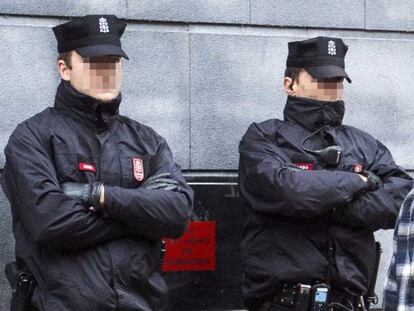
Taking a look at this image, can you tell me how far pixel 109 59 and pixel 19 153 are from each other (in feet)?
2.22

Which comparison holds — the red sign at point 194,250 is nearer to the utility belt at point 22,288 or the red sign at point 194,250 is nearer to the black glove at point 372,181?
the black glove at point 372,181

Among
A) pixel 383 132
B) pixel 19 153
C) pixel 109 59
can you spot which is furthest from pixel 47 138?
pixel 383 132

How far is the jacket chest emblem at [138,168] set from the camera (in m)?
5.18

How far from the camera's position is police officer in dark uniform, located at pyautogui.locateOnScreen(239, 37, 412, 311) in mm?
5520

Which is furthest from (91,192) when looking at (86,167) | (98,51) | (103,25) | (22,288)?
(103,25)

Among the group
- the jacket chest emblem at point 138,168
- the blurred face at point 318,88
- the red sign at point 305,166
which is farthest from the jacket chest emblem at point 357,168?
the jacket chest emblem at point 138,168

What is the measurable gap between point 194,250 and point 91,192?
183 centimetres

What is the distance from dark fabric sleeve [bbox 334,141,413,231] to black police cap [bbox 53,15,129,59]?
141cm

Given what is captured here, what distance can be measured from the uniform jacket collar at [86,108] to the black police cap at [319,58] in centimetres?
125

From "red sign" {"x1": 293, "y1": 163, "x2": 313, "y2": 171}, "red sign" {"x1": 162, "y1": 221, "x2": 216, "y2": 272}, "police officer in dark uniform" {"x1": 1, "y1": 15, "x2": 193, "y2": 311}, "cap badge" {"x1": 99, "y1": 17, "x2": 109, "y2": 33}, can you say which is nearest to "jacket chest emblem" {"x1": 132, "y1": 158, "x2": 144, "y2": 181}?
"police officer in dark uniform" {"x1": 1, "y1": 15, "x2": 193, "y2": 311}

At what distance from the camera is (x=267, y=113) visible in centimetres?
697

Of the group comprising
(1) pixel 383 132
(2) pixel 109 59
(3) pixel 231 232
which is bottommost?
(3) pixel 231 232

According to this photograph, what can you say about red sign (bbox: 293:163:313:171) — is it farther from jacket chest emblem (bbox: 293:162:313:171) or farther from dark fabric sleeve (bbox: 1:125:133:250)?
dark fabric sleeve (bbox: 1:125:133:250)

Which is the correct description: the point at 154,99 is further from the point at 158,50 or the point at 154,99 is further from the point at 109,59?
the point at 109,59
